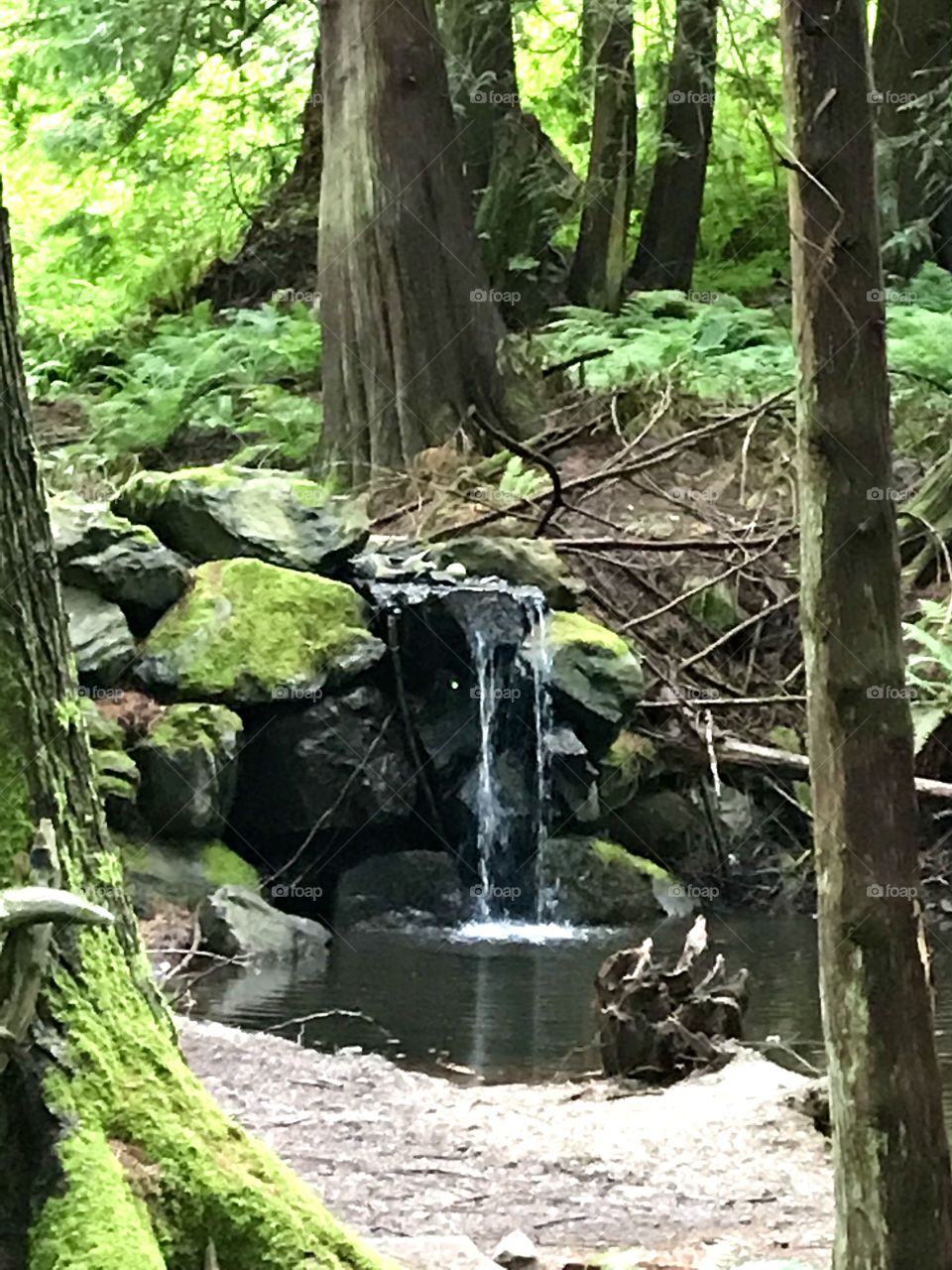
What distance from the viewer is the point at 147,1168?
2.89 m

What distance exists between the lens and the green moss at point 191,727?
9.91 m

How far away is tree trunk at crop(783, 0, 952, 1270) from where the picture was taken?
10.2ft

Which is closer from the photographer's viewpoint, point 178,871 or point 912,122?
point 178,871

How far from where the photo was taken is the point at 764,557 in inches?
495

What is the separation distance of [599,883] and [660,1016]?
14.7 feet

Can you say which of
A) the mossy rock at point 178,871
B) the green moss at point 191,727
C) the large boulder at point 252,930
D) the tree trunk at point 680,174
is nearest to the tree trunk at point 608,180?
the tree trunk at point 680,174

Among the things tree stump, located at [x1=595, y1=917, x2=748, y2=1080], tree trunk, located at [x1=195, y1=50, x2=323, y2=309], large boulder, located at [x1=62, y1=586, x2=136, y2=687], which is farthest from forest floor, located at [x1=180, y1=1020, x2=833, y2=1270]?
tree trunk, located at [x1=195, y1=50, x2=323, y2=309]

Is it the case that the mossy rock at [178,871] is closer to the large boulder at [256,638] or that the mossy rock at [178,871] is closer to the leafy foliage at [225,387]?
the large boulder at [256,638]

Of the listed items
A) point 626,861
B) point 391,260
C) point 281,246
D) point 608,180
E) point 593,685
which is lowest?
point 626,861

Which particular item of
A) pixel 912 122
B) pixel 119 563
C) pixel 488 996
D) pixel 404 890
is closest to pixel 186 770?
pixel 119 563

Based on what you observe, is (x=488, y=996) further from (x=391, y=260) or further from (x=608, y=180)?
(x=608, y=180)

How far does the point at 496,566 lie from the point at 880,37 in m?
9.30

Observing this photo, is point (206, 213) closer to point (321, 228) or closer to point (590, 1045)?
point (321, 228)

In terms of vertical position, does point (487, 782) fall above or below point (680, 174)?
below
